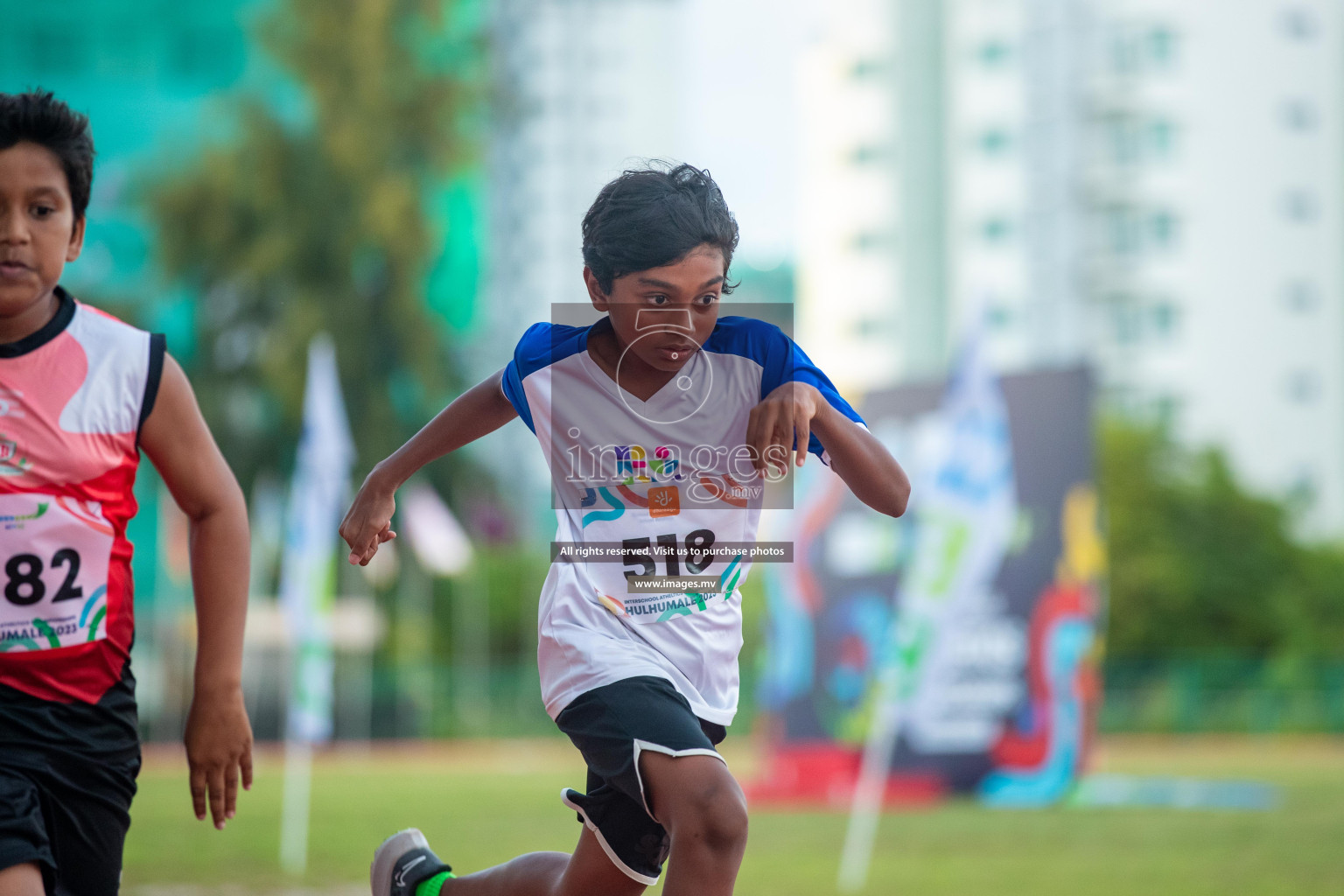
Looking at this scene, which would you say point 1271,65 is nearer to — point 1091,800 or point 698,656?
point 1091,800

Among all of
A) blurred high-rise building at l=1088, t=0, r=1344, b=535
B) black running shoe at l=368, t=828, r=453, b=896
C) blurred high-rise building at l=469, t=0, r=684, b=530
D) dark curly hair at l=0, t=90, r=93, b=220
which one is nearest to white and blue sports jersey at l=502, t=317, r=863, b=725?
black running shoe at l=368, t=828, r=453, b=896

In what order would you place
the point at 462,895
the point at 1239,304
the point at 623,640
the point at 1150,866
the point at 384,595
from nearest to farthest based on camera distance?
1. the point at 623,640
2. the point at 462,895
3. the point at 1150,866
4. the point at 384,595
5. the point at 1239,304

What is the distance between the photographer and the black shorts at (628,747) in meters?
3.08

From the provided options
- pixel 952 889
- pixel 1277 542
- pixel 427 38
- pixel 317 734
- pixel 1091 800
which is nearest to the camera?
pixel 952 889

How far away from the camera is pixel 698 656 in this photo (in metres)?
3.28

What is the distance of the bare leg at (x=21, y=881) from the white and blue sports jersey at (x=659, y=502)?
1.07m

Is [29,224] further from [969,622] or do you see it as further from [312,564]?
[969,622]

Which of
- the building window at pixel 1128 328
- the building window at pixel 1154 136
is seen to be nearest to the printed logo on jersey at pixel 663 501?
the building window at pixel 1128 328

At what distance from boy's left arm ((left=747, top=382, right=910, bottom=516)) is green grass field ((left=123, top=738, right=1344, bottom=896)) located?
21.2 feet

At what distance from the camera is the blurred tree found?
87.9 feet

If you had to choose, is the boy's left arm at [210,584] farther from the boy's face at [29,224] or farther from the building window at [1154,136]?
the building window at [1154,136]

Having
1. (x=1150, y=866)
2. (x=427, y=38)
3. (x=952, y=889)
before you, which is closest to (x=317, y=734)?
(x=952, y=889)

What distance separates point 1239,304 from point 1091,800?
38.4 meters

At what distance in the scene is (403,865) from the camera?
3939mm
